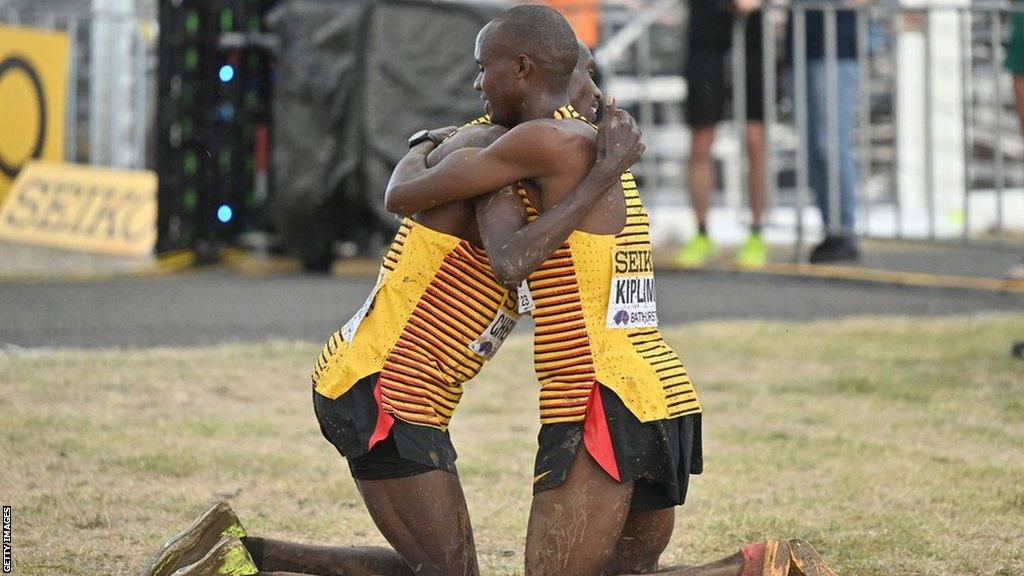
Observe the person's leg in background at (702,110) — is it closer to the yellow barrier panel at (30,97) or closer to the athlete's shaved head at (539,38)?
the yellow barrier panel at (30,97)

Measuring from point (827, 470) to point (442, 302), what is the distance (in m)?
2.06

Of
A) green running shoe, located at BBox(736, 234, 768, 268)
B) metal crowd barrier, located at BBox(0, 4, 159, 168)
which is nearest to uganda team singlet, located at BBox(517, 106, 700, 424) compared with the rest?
green running shoe, located at BBox(736, 234, 768, 268)

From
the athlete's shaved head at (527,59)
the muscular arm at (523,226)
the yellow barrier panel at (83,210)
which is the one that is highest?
the athlete's shaved head at (527,59)

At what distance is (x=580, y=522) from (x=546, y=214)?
2.01 ft

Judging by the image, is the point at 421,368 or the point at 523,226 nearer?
the point at 523,226

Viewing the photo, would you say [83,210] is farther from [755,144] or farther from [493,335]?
[493,335]

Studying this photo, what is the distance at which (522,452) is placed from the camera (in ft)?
18.2

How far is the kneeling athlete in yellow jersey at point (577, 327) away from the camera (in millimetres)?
3383

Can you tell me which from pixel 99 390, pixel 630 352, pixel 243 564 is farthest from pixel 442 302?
pixel 99 390

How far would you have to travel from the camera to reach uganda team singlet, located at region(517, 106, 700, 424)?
11.2 feet

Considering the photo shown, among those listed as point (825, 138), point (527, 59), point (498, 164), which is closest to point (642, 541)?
point (498, 164)

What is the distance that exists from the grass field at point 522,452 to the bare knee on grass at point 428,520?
1.80 ft

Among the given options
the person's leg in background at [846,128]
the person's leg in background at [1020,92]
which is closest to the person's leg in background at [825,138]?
the person's leg in background at [846,128]

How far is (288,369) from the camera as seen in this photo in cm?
711
